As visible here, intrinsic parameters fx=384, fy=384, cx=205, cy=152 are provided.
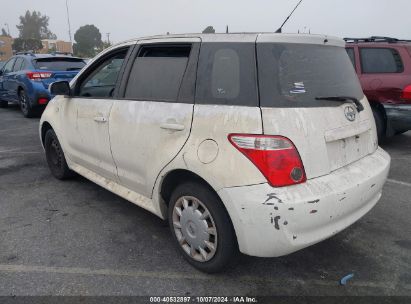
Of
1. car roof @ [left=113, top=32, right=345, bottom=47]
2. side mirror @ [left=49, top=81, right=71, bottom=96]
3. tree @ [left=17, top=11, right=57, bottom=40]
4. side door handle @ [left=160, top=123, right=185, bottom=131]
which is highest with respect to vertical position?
tree @ [left=17, top=11, right=57, bottom=40]

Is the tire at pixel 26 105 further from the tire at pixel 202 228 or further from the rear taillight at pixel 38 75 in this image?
the tire at pixel 202 228

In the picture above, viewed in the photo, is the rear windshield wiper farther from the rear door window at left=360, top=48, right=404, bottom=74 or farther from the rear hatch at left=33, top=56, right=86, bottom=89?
the rear hatch at left=33, top=56, right=86, bottom=89

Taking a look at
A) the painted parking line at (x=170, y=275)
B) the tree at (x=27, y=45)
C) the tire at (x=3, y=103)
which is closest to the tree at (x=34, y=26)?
the tree at (x=27, y=45)

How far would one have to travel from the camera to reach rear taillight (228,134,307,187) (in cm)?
230

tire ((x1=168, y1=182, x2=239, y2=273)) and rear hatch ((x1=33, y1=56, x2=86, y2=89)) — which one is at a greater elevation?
rear hatch ((x1=33, y1=56, x2=86, y2=89))

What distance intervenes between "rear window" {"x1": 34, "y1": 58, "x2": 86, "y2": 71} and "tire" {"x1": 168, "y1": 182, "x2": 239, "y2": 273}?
724 centimetres

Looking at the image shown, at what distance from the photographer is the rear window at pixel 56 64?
8977 mm

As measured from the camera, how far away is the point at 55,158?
4.80 meters

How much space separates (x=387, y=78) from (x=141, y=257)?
4920 millimetres

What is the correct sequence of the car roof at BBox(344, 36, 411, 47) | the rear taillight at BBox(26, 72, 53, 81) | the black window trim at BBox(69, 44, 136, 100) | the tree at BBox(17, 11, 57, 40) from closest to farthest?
the black window trim at BBox(69, 44, 136, 100) < the car roof at BBox(344, 36, 411, 47) < the rear taillight at BBox(26, 72, 53, 81) < the tree at BBox(17, 11, 57, 40)

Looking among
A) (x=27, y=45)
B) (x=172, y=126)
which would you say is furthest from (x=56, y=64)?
(x=27, y=45)

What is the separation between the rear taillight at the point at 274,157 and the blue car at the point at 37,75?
7330 mm

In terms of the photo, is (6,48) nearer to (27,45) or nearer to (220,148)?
(27,45)

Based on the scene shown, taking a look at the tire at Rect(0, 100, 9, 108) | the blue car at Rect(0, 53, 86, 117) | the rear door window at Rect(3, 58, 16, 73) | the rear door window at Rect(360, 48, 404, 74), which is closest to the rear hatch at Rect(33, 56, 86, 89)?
the blue car at Rect(0, 53, 86, 117)
